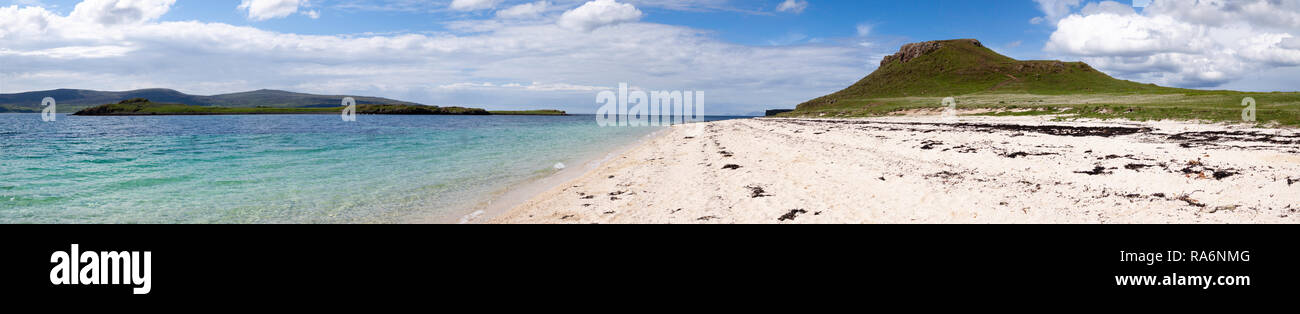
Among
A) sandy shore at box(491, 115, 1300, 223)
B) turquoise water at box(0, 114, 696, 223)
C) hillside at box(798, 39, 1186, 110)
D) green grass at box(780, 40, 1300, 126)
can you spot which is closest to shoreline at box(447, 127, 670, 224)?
turquoise water at box(0, 114, 696, 223)

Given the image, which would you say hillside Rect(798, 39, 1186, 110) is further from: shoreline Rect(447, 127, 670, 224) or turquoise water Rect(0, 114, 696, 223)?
turquoise water Rect(0, 114, 696, 223)

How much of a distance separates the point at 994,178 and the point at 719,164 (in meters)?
7.27

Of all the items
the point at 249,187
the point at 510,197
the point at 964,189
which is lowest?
the point at 510,197

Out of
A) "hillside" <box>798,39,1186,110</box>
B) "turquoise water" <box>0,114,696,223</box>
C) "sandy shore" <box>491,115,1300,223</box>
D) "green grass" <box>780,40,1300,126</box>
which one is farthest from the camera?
"hillside" <box>798,39,1186,110</box>

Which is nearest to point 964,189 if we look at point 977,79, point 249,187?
point 249,187

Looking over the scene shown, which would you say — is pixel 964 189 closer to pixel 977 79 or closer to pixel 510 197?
pixel 510 197

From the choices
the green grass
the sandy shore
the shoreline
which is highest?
the green grass

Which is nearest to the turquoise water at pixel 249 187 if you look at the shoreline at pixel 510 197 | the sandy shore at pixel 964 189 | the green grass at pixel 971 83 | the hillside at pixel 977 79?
the shoreline at pixel 510 197

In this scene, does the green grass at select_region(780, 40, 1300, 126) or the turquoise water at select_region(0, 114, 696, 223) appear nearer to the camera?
→ the turquoise water at select_region(0, 114, 696, 223)

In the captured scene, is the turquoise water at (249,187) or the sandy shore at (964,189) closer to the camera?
the sandy shore at (964,189)

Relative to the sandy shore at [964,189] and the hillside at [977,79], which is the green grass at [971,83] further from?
the sandy shore at [964,189]
